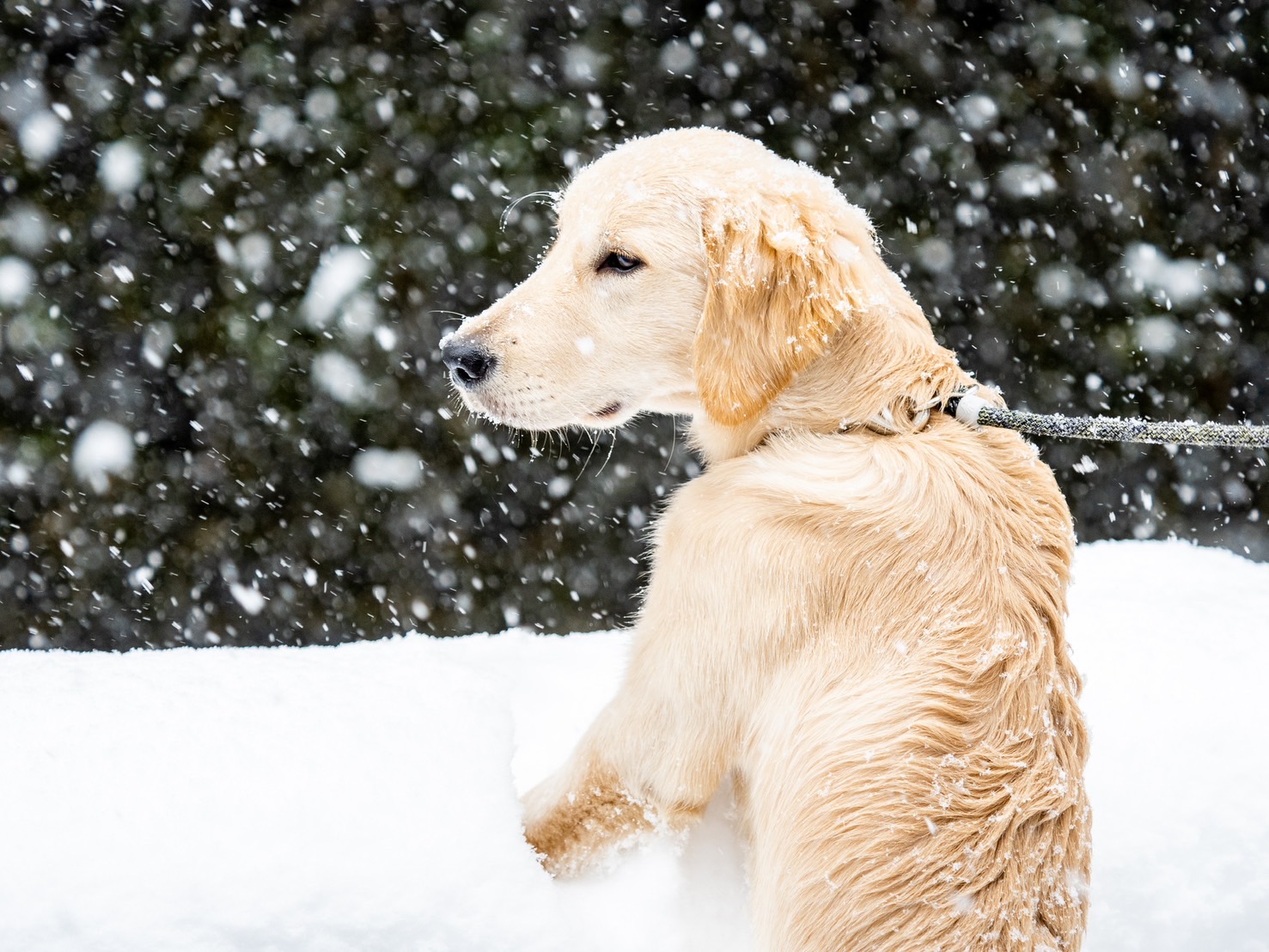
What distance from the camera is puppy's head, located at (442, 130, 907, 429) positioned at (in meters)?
1.67

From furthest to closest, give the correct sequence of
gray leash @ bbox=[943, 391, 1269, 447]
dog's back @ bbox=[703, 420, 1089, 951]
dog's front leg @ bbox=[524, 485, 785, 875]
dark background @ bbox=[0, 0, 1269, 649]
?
dark background @ bbox=[0, 0, 1269, 649], gray leash @ bbox=[943, 391, 1269, 447], dog's front leg @ bbox=[524, 485, 785, 875], dog's back @ bbox=[703, 420, 1089, 951]

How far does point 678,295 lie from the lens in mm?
1812

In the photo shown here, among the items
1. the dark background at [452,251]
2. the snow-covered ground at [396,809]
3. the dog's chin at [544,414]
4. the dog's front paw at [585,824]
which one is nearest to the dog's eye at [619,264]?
the dog's chin at [544,414]

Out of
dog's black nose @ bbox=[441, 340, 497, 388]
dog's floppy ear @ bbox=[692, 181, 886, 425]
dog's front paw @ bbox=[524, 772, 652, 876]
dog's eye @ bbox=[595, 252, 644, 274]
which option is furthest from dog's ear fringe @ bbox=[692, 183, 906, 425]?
dog's front paw @ bbox=[524, 772, 652, 876]

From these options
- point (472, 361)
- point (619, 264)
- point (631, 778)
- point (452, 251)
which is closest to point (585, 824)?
point (631, 778)

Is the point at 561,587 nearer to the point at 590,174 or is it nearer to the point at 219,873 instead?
the point at 590,174

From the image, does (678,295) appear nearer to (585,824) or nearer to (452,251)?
(585,824)

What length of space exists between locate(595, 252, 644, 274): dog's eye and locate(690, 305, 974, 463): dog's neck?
1.22 feet

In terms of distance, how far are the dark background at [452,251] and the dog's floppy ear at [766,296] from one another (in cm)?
296

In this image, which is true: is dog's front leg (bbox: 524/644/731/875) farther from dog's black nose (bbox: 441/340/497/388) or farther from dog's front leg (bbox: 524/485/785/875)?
dog's black nose (bbox: 441/340/497/388)

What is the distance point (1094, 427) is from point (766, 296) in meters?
0.62

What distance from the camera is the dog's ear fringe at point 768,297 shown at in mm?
1662

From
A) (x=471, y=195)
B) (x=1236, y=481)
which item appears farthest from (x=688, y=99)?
(x=1236, y=481)

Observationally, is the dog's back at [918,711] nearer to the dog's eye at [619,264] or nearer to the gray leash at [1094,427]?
the gray leash at [1094,427]
